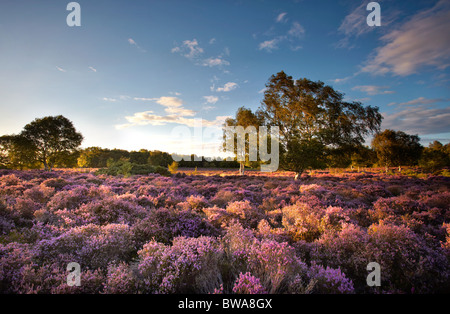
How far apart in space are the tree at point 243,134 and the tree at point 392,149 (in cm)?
2826

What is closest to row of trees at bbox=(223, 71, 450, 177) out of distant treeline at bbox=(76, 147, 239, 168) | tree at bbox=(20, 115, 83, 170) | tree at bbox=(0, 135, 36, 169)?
tree at bbox=(20, 115, 83, 170)

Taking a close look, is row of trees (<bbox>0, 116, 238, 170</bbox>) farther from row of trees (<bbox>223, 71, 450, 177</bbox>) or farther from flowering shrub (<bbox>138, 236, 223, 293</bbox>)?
flowering shrub (<bbox>138, 236, 223, 293</bbox>)

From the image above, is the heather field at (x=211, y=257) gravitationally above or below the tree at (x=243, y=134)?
below

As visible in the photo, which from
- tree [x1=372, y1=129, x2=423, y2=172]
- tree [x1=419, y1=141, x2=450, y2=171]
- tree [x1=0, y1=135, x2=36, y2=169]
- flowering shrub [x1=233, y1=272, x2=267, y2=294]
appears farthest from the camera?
tree [x1=372, y1=129, x2=423, y2=172]

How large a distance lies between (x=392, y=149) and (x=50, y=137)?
223 feet

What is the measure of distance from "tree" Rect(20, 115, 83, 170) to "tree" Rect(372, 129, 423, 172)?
2473 inches

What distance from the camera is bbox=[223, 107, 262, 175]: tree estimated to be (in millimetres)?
34781

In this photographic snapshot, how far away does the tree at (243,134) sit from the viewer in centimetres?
3478

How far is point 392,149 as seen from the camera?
39.7 m

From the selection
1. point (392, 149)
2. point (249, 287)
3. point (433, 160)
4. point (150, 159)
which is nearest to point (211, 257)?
point (249, 287)

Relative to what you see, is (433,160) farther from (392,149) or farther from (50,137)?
(50,137)

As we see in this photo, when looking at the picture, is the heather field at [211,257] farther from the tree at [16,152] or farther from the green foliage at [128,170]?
the tree at [16,152]

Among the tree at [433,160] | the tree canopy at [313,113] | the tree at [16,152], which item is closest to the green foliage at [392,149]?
the tree at [433,160]

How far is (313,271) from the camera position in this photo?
3252 mm
